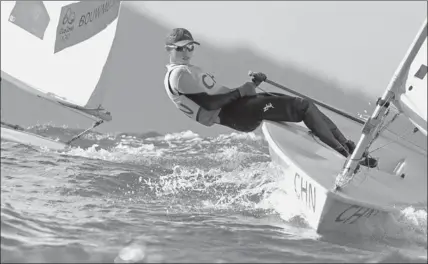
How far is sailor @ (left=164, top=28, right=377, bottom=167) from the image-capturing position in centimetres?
467

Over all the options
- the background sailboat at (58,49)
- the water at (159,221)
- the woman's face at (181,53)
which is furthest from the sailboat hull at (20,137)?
the woman's face at (181,53)

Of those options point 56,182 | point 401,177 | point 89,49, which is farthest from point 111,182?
point 401,177

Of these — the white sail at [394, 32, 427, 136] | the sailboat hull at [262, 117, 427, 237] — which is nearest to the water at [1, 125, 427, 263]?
the sailboat hull at [262, 117, 427, 237]

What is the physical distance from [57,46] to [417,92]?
329cm

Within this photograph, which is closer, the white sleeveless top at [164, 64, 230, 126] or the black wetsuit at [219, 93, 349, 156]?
the white sleeveless top at [164, 64, 230, 126]

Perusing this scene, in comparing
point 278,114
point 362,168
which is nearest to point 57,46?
point 278,114

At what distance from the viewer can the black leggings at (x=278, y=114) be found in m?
4.84

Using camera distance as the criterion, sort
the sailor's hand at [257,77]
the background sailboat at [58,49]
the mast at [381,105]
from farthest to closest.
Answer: the background sailboat at [58,49] < the sailor's hand at [257,77] < the mast at [381,105]

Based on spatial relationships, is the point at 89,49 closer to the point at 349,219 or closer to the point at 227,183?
the point at 227,183

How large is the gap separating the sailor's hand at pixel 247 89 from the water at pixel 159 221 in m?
0.58

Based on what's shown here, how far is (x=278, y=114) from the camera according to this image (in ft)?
16.3

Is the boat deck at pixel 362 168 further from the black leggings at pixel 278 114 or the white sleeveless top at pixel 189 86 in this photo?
the white sleeveless top at pixel 189 86

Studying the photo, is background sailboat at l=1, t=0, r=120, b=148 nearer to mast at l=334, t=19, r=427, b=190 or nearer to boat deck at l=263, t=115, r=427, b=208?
boat deck at l=263, t=115, r=427, b=208

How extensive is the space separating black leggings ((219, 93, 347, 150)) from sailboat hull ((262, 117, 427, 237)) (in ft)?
0.33
